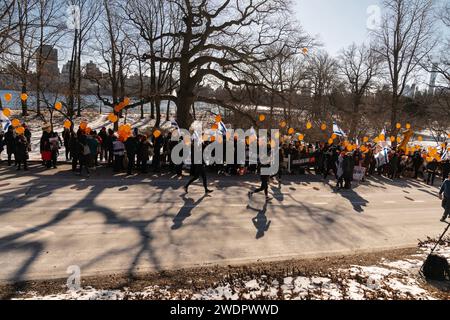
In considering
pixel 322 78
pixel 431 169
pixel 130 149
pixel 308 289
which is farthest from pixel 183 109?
pixel 322 78

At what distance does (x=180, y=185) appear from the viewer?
43.8ft

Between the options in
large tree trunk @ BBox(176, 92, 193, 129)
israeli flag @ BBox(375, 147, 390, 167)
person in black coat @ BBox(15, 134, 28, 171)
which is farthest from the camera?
large tree trunk @ BBox(176, 92, 193, 129)

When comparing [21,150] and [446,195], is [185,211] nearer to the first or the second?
[21,150]

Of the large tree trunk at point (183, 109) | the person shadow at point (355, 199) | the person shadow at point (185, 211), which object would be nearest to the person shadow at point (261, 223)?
the person shadow at point (185, 211)

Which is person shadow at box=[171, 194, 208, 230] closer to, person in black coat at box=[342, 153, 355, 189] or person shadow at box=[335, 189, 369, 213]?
person shadow at box=[335, 189, 369, 213]

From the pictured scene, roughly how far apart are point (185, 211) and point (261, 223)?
2256mm

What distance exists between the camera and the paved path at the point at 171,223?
23.1 feet

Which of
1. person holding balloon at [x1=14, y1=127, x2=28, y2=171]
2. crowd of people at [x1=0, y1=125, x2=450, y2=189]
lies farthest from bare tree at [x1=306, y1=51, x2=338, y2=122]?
person holding balloon at [x1=14, y1=127, x2=28, y2=171]

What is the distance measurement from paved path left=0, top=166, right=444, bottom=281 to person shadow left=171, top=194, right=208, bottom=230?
0.09ft

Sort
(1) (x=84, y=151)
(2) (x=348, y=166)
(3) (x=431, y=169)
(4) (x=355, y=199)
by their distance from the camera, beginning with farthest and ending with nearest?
1. (3) (x=431, y=169)
2. (2) (x=348, y=166)
3. (1) (x=84, y=151)
4. (4) (x=355, y=199)

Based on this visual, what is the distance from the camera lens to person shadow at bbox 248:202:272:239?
892 centimetres

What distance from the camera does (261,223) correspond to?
379 inches

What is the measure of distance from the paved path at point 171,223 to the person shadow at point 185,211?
0.09ft
